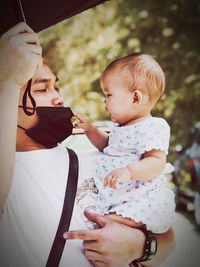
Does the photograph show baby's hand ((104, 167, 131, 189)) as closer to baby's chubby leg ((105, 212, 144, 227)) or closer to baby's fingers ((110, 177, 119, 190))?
baby's fingers ((110, 177, 119, 190))

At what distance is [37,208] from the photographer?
1385 millimetres

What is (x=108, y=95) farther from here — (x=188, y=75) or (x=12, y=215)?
(x=12, y=215)

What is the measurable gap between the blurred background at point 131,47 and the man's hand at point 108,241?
57 centimetres

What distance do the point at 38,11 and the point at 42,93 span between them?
0.43 m

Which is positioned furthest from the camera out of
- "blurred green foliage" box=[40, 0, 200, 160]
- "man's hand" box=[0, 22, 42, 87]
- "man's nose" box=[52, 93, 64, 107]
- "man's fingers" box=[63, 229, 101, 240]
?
"blurred green foliage" box=[40, 0, 200, 160]

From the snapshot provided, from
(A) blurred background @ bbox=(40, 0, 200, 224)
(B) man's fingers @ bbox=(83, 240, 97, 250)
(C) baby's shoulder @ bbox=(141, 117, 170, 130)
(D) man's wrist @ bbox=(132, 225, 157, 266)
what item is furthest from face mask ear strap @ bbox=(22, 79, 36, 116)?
(D) man's wrist @ bbox=(132, 225, 157, 266)

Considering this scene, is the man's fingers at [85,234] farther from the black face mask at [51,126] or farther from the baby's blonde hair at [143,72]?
the baby's blonde hair at [143,72]

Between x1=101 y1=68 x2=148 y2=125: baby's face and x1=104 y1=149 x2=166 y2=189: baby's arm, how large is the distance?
213 mm

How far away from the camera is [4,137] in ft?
4.03

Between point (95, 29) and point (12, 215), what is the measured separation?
1.06 m

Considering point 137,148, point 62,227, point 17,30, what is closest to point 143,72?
point 137,148

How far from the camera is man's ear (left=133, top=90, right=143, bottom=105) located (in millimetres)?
1366

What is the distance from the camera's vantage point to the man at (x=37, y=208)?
1.32 meters

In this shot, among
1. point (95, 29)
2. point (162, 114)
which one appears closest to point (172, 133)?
point (162, 114)
